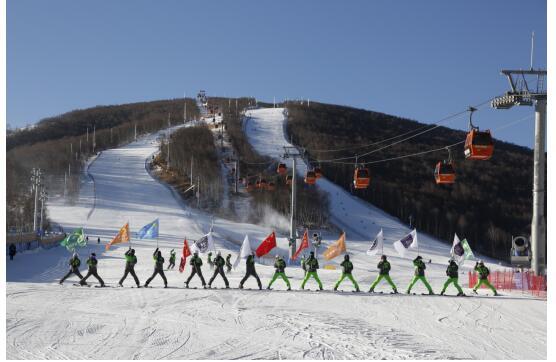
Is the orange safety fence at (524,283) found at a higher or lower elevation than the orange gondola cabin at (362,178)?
lower

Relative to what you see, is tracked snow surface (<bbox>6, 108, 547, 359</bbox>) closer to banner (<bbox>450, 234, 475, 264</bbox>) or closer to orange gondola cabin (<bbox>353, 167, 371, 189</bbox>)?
banner (<bbox>450, 234, 475, 264</bbox>)

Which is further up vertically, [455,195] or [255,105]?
[255,105]

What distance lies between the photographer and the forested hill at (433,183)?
8250 centimetres

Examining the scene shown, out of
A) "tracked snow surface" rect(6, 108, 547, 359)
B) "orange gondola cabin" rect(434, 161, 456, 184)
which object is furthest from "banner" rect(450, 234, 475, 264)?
"orange gondola cabin" rect(434, 161, 456, 184)

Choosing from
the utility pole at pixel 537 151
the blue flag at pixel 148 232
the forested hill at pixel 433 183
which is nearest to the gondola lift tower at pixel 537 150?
the utility pole at pixel 537 151

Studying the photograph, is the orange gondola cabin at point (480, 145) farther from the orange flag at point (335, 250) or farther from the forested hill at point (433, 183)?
the forested hill at point (433, 183)

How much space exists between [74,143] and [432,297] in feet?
338

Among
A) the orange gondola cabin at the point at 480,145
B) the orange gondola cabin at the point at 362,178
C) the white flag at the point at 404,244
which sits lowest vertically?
the white flag at the point at 404,244

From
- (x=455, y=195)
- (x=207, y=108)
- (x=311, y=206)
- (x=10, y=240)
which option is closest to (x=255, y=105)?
(x=207, y=108)

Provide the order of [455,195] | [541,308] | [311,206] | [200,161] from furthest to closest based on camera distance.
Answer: [455,195]
[200,161]
[311,206]
[541,308]

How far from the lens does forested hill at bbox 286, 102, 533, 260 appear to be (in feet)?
271

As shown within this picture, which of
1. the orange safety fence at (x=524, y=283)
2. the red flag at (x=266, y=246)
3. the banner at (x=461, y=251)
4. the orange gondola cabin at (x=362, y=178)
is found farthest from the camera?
the banner at (x=461, y=251)

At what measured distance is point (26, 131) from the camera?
5546 inches

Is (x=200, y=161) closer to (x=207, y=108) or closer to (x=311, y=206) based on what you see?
(x=311, y=206)
